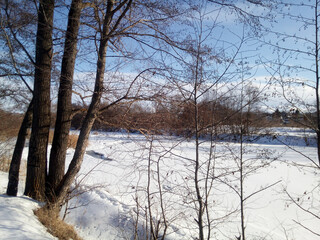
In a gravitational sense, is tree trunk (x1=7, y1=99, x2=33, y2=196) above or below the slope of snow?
above

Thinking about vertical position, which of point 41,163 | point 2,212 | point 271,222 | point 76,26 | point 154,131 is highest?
point 76,26

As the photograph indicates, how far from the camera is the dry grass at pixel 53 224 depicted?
344 cm

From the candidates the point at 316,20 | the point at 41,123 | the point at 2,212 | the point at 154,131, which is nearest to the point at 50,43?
the point at 41,123

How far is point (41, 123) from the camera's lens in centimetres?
433

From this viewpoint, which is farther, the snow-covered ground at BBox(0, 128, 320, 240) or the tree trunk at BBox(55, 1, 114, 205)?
the tree trunk at BBox(55, 1, 114, 205)

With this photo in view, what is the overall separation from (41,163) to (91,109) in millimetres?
1471

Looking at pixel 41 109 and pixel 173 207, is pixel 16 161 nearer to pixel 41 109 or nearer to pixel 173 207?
pixel 41 109

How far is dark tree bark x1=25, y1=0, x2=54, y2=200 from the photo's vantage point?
425cm

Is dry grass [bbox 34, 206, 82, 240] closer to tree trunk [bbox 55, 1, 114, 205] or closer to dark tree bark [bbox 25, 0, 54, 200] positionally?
tree trunk [bbox 55, 1, 114, 205]

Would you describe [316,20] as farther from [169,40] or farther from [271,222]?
[271,222]

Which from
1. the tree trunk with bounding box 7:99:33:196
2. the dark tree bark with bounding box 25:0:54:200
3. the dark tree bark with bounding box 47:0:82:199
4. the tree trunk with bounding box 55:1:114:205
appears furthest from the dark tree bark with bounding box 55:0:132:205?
the tree trunk with bounding box 7:99:33:196

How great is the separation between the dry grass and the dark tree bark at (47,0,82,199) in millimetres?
595

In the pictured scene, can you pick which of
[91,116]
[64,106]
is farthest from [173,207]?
[64,106]

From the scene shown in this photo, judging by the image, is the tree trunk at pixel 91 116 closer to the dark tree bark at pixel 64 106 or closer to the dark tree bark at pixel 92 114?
the dark tree bark at pixel 92 114
